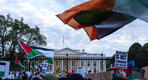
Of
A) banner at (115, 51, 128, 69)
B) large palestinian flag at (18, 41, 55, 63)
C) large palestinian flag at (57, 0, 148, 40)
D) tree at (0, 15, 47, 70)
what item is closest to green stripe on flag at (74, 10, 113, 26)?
large palestinian flag at (57, 0, 148, 40)

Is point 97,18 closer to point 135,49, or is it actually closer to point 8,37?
point 8,37

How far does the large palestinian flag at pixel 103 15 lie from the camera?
12.5 feet

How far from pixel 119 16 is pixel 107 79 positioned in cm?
451

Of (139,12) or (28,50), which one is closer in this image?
(139,12)

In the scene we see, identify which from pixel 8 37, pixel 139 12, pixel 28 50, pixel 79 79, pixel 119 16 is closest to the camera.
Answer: pixel 79 79

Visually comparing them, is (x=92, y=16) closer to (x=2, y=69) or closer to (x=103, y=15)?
(x=103, y=15)

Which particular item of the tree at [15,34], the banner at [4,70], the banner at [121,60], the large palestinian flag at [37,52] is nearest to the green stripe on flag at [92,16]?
the banner at [121,60]

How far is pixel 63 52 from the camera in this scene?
57.4 metres

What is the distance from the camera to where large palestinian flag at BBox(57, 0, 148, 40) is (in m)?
3.81

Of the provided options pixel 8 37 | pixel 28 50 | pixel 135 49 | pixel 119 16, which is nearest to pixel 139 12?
pixel 119 16

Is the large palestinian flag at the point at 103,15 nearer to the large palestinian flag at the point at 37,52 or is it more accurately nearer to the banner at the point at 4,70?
the banner at the point at 4,70

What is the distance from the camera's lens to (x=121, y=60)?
303 inches

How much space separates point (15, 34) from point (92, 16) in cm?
3152

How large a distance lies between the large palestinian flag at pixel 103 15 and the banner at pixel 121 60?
162 centimetres
